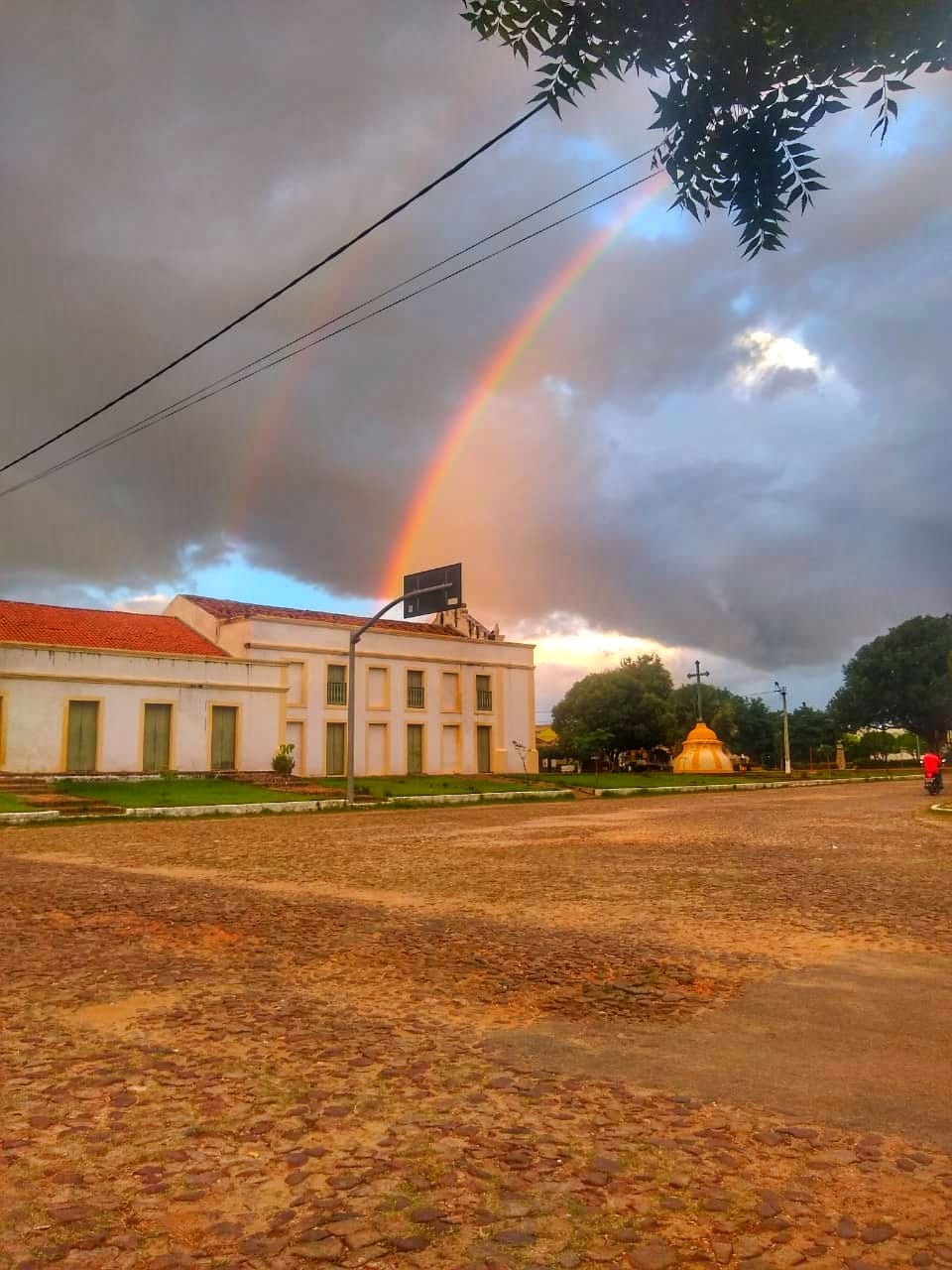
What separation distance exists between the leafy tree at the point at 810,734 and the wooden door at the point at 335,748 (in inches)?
2186

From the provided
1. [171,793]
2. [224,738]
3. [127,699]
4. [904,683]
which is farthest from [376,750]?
[904,683]

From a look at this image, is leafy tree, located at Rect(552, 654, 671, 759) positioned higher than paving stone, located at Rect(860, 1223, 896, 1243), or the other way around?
leafy tree, located at Rect(552, 654, 671, 759)

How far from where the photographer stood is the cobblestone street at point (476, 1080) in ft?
9.30

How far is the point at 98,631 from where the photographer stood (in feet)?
119

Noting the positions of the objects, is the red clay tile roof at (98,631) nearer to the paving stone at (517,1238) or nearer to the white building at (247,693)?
the white building at (247,693)

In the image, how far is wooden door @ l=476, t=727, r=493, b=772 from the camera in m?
45.8

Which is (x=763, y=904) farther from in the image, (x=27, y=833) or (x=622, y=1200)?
(x=27, y=833)

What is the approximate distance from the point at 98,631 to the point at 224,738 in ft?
19.8

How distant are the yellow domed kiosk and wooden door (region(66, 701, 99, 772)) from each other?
117ft

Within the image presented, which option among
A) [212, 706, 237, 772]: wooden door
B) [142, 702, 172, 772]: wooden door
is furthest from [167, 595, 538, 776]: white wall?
[142, 702, 172, 772]: wooden door

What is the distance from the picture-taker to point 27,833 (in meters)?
18.1

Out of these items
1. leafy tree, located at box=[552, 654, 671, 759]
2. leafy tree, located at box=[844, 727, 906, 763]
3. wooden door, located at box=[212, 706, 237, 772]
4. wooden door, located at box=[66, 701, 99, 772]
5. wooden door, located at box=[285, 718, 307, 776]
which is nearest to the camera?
wooden door, located at box=[66, 701, 99, 772]

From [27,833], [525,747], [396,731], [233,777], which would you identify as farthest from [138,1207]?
[525,747]

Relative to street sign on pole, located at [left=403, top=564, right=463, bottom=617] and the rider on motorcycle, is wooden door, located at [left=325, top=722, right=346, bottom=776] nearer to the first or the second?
street sign on pole, located at [left=403, top=564, right=463, bottom=617]
